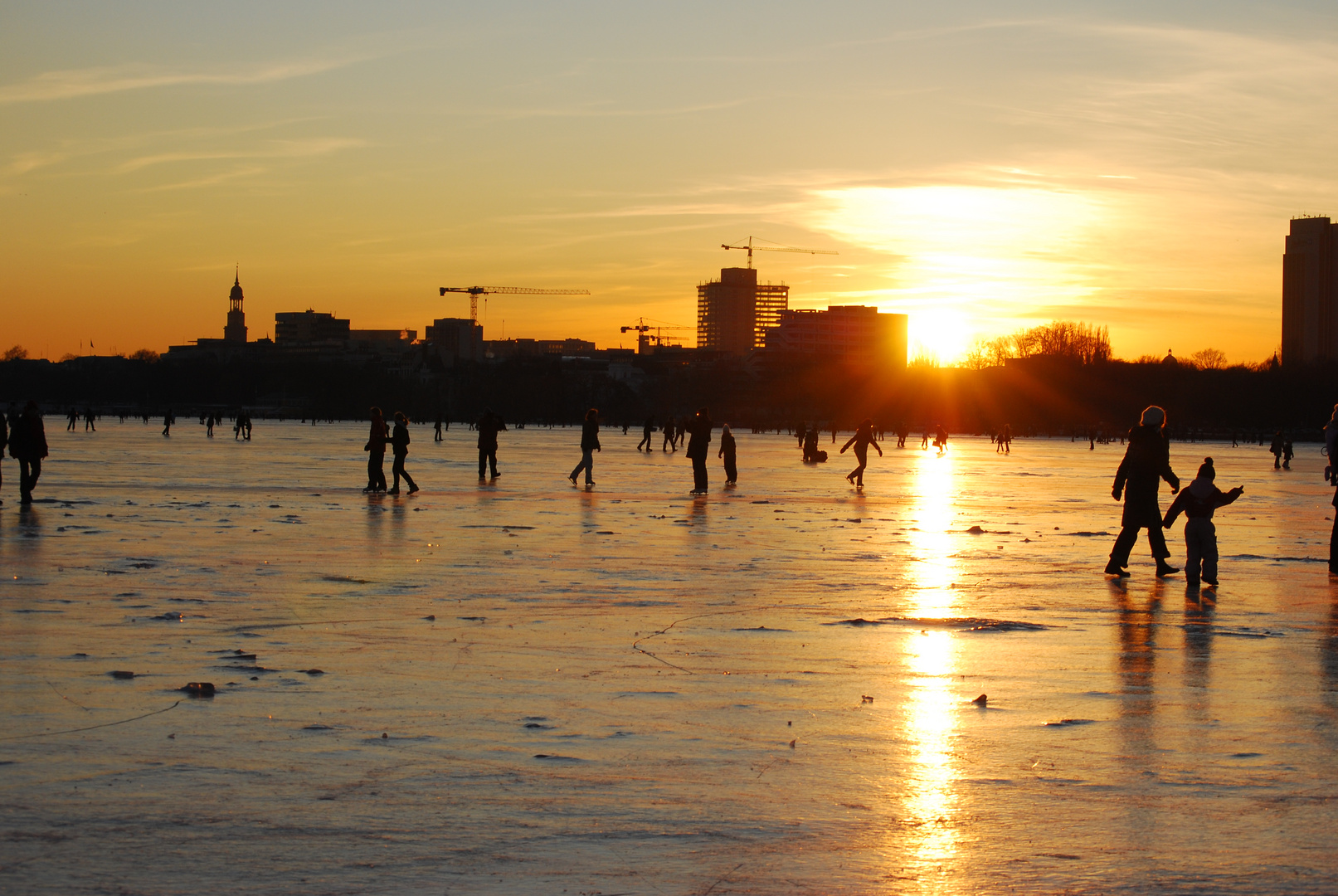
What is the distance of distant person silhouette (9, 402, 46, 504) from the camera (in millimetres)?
21297

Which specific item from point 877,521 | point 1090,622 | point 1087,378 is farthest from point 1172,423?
point 1090,622

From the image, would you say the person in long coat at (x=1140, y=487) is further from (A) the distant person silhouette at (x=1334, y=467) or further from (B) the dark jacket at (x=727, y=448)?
(B) the dark jacket at (x=727, y=448)

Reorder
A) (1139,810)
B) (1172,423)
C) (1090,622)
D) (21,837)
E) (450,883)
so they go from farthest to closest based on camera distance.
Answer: (1172,423) → (1090,622) → (1139,810) → (21,837) → (450,883)

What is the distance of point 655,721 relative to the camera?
6.55 metres

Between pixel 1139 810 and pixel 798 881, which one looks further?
pixel 1139 810

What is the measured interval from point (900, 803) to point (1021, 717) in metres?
1.72

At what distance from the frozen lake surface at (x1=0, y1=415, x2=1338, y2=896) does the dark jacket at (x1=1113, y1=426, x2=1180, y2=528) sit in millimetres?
673

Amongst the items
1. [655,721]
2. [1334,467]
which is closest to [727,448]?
[1334,467]

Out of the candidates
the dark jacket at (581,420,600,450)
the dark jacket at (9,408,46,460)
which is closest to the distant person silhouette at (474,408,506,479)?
the dark jacket at (581,420,600,450)

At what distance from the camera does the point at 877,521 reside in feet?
66.1

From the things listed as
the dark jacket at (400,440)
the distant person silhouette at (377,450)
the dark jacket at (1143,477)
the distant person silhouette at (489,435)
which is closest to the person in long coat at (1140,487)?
the dark jacket at (1143,477)

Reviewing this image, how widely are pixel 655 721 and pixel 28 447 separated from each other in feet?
58.1

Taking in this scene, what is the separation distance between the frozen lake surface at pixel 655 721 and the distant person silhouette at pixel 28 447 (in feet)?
20.8

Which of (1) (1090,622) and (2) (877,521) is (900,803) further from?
(2) (877,521)
